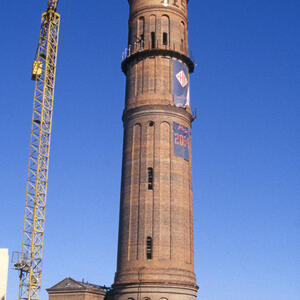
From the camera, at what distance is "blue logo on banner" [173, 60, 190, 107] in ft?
189

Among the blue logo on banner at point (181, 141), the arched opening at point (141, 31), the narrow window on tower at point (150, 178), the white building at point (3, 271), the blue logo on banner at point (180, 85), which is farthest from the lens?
the arched opening at point (141, 31)

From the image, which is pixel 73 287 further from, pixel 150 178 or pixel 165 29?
pixel 165 29

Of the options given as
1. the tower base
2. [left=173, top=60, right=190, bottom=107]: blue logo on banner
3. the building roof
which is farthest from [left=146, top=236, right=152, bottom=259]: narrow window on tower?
[left=173, top=60, right=190, bottom=107]: blue logo on banner

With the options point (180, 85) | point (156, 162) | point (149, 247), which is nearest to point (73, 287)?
point (149, 247)

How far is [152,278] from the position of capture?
4991 cm

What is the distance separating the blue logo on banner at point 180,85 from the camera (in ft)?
189

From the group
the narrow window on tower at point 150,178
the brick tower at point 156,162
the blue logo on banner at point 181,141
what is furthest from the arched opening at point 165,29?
the narrow window on tower at point 150,178

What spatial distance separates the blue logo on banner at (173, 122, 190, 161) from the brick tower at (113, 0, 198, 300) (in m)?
0.10

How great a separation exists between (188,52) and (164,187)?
17.6 metres

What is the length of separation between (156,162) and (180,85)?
9.74m

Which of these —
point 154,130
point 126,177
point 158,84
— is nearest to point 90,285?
point 126,177

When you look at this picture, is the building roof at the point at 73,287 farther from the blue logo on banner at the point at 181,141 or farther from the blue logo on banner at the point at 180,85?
the blue logo on banner at the point at 180,85

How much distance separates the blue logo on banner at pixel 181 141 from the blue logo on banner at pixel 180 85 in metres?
2.66

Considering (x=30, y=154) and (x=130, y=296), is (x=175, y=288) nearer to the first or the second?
(x=130, y=296)
